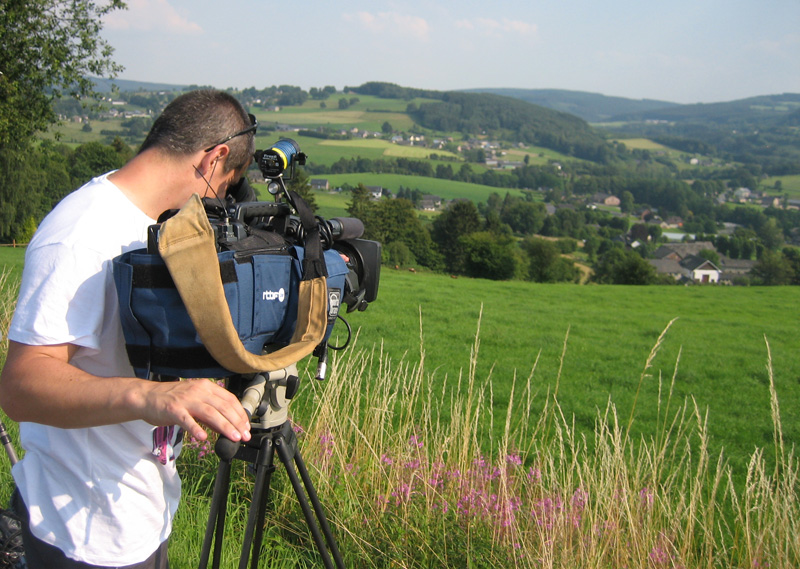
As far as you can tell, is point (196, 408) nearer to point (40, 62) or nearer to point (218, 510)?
point (218, 510)

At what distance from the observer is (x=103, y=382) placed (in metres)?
1.28

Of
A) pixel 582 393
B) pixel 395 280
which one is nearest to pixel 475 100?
pixel 395 280

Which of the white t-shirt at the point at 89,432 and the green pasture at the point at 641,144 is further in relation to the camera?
the green pasture at the point at 641,144

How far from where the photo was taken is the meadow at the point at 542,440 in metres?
2.84

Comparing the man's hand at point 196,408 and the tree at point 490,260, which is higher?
the man's hand at point 196,408

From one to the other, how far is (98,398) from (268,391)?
486 millimetres

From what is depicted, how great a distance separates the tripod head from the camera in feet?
5.19

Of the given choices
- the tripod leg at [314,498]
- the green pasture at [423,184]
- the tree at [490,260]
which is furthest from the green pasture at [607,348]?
the green pasture at [423,184]

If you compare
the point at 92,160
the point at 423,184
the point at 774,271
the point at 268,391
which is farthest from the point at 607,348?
the point at 423,184

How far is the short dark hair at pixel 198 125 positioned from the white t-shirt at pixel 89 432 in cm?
18

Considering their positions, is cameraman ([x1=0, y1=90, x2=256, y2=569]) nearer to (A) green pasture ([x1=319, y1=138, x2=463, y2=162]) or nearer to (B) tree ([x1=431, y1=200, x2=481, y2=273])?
(B) tree ([x1=431, y1=200, x2=481, y2=273])

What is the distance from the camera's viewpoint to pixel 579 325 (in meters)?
15.3

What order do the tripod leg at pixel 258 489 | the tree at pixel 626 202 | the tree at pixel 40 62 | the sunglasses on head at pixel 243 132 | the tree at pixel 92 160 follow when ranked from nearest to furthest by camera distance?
the sunglasses on head at pixel 243 132
the tripod leg at pixel 258 489
the tree at pixel 40 62
the tree at pixel 92 160
the tree at pixel 626 202

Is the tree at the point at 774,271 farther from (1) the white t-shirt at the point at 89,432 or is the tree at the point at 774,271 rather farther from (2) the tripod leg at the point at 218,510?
(1) the white t-shirt at the point at 89,432
